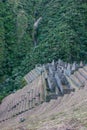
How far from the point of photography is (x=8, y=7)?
119ft

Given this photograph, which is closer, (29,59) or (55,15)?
(29,59)

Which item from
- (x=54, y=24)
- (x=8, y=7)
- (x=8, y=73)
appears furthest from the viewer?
(x=8, y=7)

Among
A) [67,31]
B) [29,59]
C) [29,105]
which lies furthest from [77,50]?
[29,105]

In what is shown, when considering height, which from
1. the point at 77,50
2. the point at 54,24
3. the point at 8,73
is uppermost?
the point at 54,24

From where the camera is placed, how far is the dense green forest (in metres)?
28.8

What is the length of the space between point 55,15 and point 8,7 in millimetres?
5349

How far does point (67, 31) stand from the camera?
30328 millimetres

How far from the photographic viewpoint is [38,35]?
36500 millimetres

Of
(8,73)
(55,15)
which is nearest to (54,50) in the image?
(8,73)

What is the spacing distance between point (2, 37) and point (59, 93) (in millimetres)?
21758

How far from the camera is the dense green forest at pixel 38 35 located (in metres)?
28.8

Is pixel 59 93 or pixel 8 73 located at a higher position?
pixel 59 93

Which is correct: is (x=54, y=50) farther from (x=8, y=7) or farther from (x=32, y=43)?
(x=8, y=7)

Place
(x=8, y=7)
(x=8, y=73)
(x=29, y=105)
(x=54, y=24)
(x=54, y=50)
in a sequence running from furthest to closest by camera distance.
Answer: (x=8, y=7), (x=54, y=24), (x=8, y=73), (x=54, y=50), (x=29, y=105)
